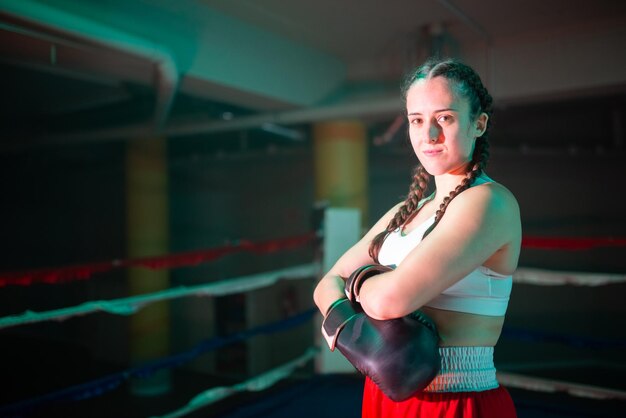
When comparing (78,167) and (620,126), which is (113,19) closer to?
(620,126)

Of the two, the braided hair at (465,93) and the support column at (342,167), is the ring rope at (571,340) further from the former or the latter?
the support column at (342,167)

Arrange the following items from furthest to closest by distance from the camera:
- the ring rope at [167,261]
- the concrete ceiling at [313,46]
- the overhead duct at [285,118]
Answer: the overhead duct at [285,118] → the concrete ceiling at [313,46] → the ring rope at [167,261]

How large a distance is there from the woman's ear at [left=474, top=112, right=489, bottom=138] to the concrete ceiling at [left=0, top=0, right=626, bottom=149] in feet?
7.20

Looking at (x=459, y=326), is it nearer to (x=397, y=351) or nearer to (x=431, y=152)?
(x=397, y=351)

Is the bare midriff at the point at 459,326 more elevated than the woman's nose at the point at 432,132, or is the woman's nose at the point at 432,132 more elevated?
the woman's nose at the point at 432,132

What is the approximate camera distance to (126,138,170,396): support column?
19.9 ft

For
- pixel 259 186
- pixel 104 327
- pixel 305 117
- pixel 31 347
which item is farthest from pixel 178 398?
pixel 305 117

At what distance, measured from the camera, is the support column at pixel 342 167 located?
450 centimetres

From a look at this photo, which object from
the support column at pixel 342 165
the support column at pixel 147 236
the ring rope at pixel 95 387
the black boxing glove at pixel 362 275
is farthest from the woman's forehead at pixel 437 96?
the support column at pixel 147 236

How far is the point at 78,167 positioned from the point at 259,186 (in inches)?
161

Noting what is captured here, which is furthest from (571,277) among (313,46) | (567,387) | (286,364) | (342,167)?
(313,46)

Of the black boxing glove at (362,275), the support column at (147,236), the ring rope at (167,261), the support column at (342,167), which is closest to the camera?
the black boxing glove at (362,275)

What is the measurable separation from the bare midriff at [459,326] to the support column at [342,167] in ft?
11.8

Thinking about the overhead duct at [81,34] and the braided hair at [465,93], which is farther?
the overhead duct at [81,34]
